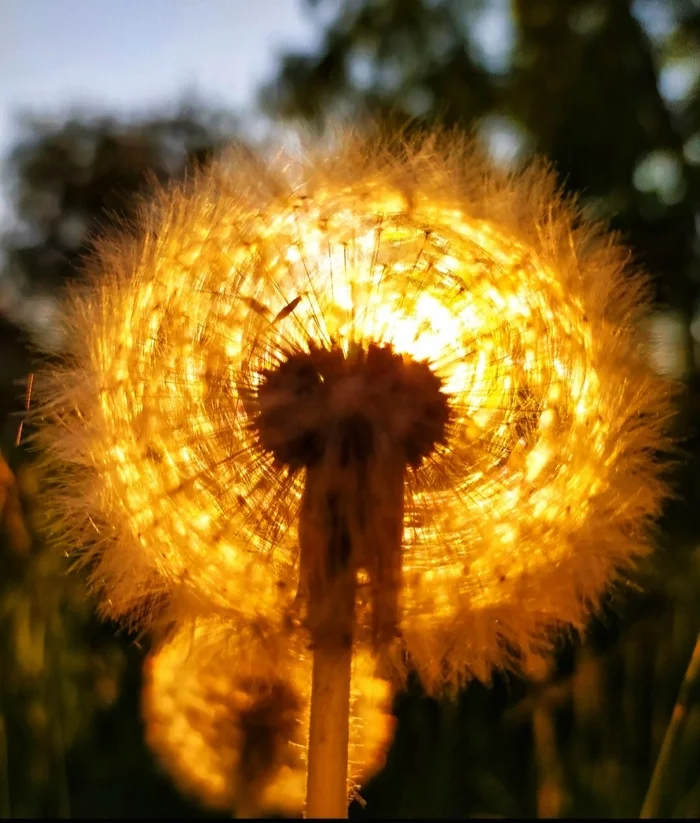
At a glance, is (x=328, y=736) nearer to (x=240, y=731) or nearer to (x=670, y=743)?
(x=240, y=731)

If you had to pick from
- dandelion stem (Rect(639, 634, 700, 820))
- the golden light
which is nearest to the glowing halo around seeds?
the golden light

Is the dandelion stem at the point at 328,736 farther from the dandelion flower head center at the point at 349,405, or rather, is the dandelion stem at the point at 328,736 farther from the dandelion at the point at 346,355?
the dandelion flower head center at the point at 349,405

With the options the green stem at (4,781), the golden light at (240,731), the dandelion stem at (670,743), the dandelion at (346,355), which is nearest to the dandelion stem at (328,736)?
the dandelion at (346,355)

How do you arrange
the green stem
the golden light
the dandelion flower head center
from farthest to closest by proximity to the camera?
the green stem < the golden light < the dandelion flower head center

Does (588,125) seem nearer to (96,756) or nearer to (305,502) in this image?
(305,502)

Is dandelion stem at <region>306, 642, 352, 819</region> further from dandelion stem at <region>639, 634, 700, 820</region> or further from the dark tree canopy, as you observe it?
the dark tree canopy

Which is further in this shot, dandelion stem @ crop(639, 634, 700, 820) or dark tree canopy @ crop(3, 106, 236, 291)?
dark tree canopy @ crop(3, 106, 236, 291)

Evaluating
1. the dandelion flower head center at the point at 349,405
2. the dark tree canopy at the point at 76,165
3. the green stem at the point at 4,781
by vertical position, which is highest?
the dark tree canopy at the point at 76,165
